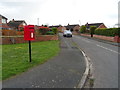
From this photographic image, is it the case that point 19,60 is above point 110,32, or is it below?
below

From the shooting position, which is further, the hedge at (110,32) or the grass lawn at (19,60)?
the hedge at (110,32)

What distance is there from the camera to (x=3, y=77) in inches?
169

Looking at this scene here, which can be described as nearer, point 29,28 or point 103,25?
point 29,28

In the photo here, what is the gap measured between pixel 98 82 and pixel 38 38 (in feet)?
49.7

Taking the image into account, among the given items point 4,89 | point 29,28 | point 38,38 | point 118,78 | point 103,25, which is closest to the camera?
point 4,89

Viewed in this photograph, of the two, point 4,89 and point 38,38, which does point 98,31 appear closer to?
point 38,38

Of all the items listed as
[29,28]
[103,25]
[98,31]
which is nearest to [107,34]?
[98,31]

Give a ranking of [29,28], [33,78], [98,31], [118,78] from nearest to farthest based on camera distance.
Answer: [33,78] → [118,78] → [29,28] → [98,31]

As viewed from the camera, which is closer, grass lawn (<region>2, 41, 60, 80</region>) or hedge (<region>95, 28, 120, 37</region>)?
grass lawn (<region>2, 41, 60, 80</region>)

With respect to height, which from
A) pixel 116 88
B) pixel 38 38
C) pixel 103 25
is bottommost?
pixel 116 88

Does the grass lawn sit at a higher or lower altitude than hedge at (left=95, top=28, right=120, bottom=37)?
lower

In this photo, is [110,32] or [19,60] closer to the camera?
[19,60]

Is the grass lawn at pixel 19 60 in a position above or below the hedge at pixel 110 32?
below

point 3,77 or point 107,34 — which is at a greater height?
point 107,34
